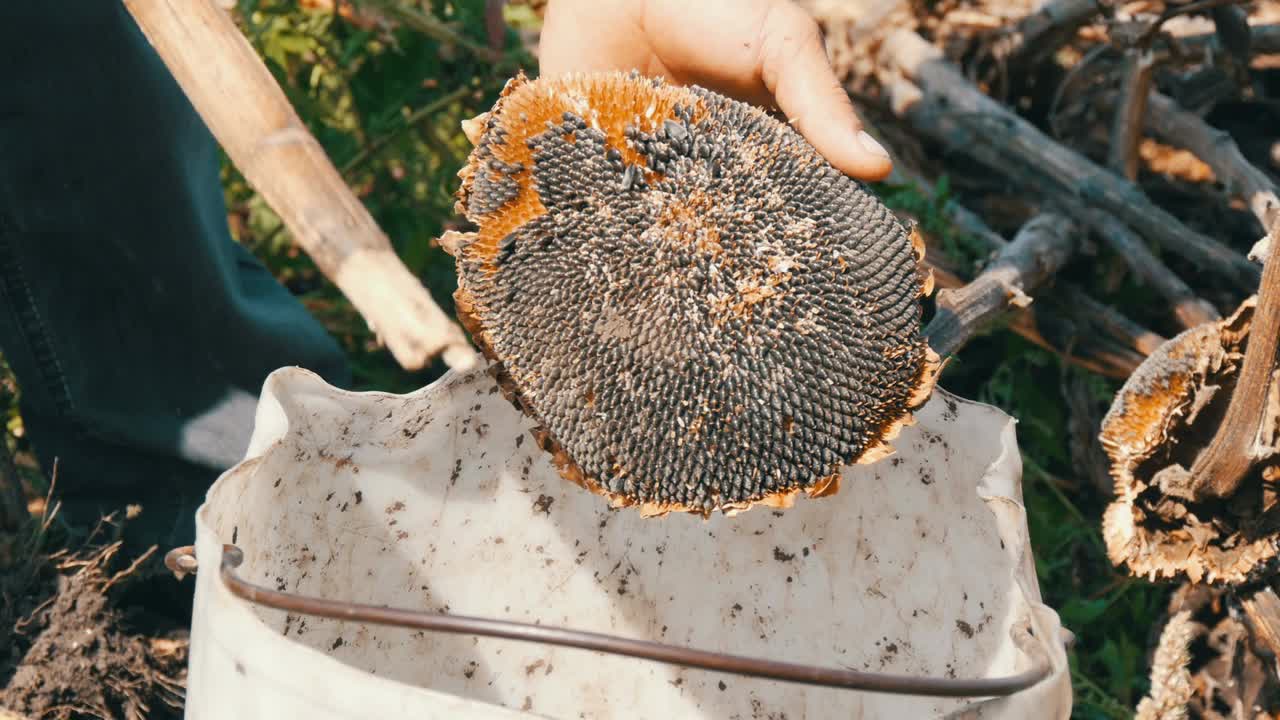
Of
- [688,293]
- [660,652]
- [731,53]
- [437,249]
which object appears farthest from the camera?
[437,249]

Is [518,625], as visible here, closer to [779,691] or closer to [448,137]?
[779,691]

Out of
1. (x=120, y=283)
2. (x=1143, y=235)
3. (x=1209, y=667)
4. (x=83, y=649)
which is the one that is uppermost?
(x=1143, y=235)

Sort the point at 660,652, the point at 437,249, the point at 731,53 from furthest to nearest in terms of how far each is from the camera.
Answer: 1. the point at 437,249
2. the point at 731,53
3. the point at 660,652

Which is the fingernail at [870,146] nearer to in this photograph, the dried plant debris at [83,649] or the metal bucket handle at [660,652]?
the metal bucket handle at [660,652]

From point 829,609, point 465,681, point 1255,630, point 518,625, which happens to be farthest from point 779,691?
point 518,625

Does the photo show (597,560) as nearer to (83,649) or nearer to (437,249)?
(83,649)

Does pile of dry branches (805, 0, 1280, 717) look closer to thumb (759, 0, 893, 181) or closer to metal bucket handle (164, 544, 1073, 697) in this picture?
thumb (759, 0, 893, 181)

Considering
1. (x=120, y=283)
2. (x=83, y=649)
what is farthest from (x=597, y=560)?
(x=120, y=283)

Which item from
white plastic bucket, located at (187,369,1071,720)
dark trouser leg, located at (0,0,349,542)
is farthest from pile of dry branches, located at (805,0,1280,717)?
dark trouser leg, located at (0,0,349,542)
